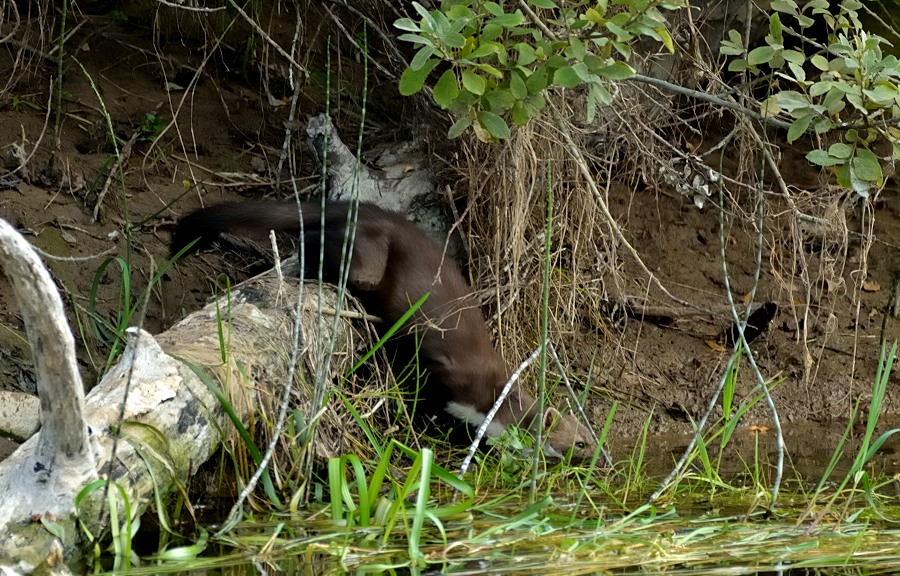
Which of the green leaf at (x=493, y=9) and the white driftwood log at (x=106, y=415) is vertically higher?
the green leaf at (x=493, y=9)

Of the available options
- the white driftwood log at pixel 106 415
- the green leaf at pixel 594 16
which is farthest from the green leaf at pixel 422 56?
the white driftwood log at pixel 106 415

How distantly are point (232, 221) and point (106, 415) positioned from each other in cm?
142

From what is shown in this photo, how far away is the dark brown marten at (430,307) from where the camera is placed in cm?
433

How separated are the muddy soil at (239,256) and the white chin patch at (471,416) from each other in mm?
539

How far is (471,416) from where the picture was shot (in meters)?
4.45

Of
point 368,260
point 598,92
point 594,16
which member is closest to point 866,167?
point 598,92

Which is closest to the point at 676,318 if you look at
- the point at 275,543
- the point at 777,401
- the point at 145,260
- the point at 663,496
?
the point at 777,401

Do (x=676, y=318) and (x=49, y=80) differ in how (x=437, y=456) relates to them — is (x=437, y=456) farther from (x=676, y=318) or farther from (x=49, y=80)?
(x=49, y=80)

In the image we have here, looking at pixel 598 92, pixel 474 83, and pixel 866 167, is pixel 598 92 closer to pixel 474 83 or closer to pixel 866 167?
pixel 474 83

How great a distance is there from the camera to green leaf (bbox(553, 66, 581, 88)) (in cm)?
320

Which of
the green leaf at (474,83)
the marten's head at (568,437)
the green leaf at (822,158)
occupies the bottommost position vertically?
the marten's head at (568,437)

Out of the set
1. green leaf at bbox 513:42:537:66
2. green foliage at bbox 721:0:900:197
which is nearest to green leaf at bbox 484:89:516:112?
green leaf at bbox 513:42:537:66

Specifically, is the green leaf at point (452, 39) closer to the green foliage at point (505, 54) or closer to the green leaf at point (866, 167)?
the green foliage at point (505, 54)

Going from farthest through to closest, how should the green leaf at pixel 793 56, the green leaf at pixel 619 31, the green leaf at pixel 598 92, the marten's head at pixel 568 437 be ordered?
the marten's head at pixel 568 437 < the green leaf at pixel 793 56 < the green leaf at pixel 598 92 < the green leaf at pixel 619 31
